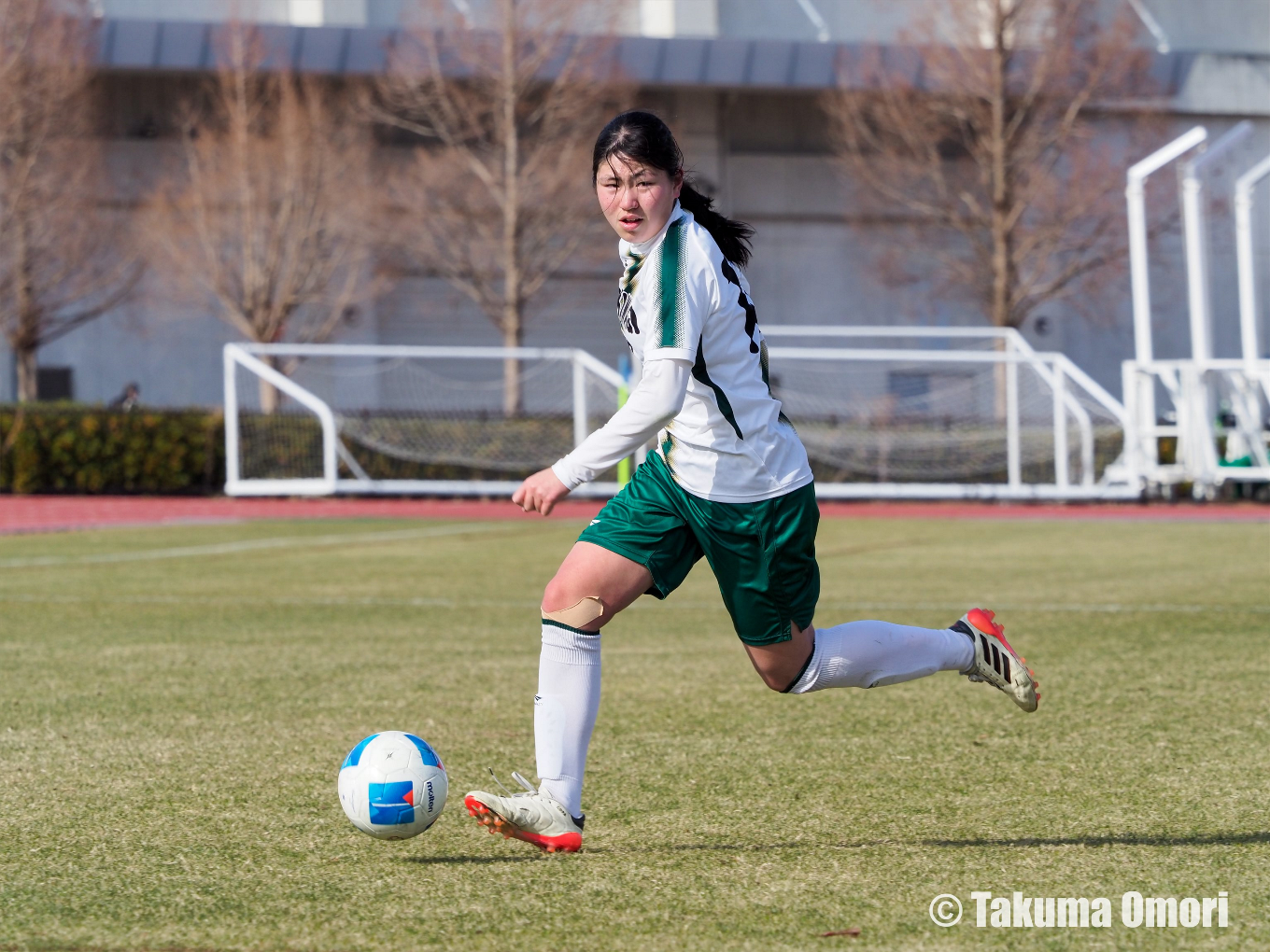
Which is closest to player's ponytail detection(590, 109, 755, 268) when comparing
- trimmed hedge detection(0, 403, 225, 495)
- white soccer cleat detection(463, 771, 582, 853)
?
white soccer cleat detection(463, 771, 582, 853)

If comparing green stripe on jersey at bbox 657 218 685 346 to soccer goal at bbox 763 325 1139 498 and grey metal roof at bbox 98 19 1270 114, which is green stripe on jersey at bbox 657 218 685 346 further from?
grey metal roof at bbox 98 19 1270 114

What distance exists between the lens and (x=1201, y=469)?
20844 mm

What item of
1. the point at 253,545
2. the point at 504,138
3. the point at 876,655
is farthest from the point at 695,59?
the point at 876,655

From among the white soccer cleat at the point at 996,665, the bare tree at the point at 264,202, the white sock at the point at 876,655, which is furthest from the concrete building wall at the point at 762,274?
the white sock at the point at 876,655

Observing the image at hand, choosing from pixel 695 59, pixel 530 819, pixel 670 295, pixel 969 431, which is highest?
pixel 695 59

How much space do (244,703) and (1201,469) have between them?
56.9 feet

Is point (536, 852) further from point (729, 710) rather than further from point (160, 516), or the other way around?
point (160, 516)

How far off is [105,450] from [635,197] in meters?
22.1

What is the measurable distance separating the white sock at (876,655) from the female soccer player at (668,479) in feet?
0.52

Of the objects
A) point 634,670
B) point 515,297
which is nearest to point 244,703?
point 634,670

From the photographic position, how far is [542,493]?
12.0ft

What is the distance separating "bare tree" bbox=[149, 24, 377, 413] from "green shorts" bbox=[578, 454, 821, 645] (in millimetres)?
25876

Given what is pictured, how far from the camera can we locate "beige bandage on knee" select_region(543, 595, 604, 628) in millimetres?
3873

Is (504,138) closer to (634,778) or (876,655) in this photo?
(634,778)
